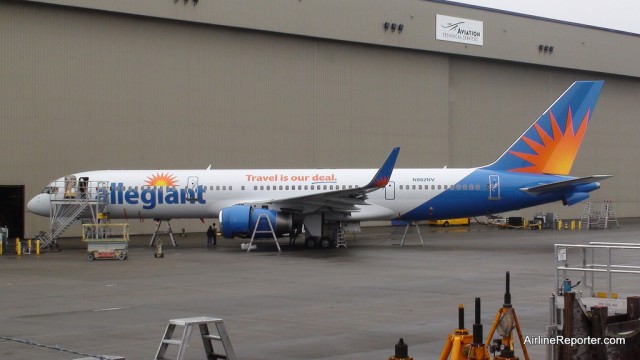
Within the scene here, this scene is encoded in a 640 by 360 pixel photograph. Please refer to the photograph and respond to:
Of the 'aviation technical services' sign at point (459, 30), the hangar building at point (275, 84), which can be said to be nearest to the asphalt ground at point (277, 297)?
the hangar building at point (275, 84)

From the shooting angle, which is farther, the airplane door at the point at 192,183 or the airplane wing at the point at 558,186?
the airplane door at the point at 192,183

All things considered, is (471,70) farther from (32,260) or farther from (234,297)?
(234,297)

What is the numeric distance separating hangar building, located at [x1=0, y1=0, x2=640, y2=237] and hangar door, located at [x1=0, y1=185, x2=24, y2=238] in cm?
10

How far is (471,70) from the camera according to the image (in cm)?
5856

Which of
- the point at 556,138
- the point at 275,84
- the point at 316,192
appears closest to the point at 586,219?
the point at 275,84

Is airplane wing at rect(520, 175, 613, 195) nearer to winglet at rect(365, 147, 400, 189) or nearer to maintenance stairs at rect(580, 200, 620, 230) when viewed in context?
winglet at rect(365, 147, 400, 189)

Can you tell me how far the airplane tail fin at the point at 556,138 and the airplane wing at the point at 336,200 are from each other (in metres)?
6.64

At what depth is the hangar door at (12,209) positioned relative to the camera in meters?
42.7

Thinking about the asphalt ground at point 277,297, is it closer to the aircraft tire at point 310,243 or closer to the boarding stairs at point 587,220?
the aircraft tire at point 310,243

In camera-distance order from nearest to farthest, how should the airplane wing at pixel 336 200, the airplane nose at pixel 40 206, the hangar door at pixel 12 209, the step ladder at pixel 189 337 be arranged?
the step ladder at pixel 189 337 < the airplane wing at pixel 336 200 < the airplane nose at pixel 40 206 < the hangar door at pixel 12 209

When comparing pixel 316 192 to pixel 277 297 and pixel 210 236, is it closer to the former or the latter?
pixel 210 236

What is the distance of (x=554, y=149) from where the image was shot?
35.5 metres

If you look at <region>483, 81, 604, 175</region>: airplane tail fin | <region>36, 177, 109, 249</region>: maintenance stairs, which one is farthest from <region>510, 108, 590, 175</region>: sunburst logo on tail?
<region>36, 177, 109, 249</region>: maintenance stairs

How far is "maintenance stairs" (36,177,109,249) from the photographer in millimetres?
34188
